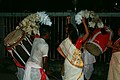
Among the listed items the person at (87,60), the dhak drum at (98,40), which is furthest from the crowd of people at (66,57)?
the person at (87,60)

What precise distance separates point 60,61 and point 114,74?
11.1 feet

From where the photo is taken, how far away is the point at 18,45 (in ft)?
20.6

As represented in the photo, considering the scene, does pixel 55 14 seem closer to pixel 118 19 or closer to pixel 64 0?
pixel 118 19

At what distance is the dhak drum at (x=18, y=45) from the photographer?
5953 millimetres

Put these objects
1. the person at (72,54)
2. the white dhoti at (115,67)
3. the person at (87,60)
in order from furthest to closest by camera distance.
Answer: the person at (87,60), the white dhoti at (115,67), the person at (72,54)

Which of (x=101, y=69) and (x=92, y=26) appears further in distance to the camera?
(x=101, y=69)

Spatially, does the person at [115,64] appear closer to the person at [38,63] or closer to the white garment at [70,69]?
the white garment at [70,69]

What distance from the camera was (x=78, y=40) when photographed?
533 centimetres

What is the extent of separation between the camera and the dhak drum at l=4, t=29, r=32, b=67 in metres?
5.95

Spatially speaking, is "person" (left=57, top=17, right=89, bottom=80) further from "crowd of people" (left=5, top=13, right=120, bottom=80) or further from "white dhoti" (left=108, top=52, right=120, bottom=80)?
"white dhoti" (left=108, top=52, right=120, bottom=80)

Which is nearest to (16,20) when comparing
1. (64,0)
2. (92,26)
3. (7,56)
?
(7,56)

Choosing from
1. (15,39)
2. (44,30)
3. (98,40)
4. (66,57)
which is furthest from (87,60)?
(15,39)

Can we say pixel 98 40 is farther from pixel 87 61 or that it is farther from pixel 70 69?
pixel 70 69

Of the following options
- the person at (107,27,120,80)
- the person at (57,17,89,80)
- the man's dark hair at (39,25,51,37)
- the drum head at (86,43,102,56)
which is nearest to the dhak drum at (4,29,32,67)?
the man's dark hair at (39,25,51,37)
